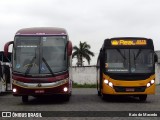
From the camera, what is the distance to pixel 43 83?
18734 millimetres


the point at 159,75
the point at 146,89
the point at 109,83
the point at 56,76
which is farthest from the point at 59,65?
the point at 159,75

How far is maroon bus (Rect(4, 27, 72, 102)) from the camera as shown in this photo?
18734 mm

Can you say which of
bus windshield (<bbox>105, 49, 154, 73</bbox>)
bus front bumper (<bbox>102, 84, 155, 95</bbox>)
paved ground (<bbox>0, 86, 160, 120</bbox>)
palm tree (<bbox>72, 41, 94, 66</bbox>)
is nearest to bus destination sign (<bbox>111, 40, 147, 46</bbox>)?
bus windshield (<bbox>105, 49, 154, 73</bbox>)

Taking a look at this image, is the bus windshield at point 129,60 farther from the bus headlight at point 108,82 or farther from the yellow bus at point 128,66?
the bus headlight at point 108,82

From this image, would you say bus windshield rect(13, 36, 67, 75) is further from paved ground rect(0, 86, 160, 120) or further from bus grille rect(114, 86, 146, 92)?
bus grille rect(114, 86, 146, 92)

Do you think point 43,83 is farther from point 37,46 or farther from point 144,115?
point 144,115

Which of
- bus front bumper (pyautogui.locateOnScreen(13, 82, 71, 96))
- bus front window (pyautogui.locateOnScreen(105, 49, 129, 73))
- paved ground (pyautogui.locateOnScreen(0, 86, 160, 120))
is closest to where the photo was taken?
paved ground (pyautogui.locateOnScreen(0, 86, 160, 120))

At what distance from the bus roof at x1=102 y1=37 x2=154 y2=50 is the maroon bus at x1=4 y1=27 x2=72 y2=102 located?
1.98 meters

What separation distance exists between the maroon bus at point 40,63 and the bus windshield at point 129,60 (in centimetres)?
196

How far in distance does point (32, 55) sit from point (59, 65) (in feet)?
4.15

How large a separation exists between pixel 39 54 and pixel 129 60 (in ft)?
13.3

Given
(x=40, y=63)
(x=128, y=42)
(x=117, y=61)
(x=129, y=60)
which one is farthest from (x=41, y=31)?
(x=129, y=60)

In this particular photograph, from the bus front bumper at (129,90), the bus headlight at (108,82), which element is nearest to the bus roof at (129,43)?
the bus headlight at (108,82)

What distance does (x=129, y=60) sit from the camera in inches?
783
